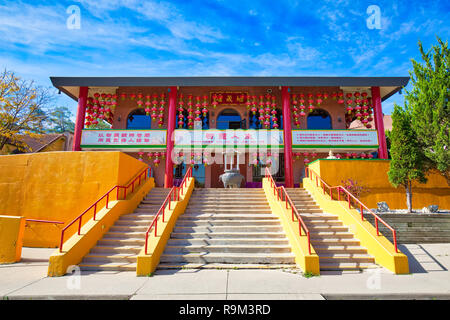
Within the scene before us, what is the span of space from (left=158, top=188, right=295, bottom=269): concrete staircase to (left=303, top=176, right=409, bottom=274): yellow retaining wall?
2.18 meters

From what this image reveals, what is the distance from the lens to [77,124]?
1541 cm

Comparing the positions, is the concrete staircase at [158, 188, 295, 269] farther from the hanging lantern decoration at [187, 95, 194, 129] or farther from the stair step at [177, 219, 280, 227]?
the hanging lantern decoration at [187, 95, 194, 129]

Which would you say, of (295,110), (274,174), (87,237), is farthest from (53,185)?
(295,110)

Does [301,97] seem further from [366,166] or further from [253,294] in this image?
[253,294]

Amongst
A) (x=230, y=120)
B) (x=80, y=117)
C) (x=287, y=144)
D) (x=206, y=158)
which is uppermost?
(x=230, y=120)

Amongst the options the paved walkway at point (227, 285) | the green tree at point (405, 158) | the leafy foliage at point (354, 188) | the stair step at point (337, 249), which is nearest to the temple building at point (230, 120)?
the leafy foliage at point (354, 188)

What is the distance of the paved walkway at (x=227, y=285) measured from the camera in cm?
468

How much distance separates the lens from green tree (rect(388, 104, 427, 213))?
31.7 feet

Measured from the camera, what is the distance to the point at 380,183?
35.0ft

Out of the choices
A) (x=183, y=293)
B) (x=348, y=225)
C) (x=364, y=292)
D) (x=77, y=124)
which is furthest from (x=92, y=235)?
(x=77, y=124)

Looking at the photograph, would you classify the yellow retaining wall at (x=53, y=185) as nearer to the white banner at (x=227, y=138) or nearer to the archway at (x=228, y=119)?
the white banner at (x=227, y=138)

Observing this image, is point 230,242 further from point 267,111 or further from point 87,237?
point 267,111

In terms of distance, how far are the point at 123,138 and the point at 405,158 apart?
14.8m

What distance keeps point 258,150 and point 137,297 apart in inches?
478
